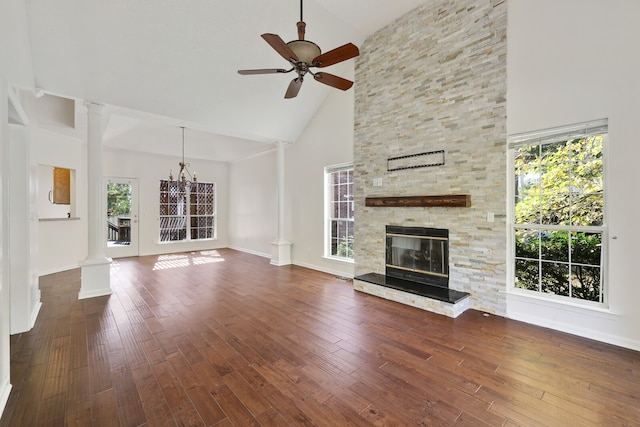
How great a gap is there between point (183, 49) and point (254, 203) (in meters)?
4.67

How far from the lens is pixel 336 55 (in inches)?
100.0

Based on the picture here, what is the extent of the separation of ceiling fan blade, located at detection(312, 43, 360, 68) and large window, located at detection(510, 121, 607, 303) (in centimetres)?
224

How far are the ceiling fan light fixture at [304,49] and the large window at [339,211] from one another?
2.83 meters

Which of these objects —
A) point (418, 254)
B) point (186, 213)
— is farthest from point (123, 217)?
point (418, 254)

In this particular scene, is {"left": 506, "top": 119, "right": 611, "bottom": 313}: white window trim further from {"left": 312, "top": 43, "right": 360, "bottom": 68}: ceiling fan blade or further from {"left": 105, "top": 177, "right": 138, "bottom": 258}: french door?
{"left": 105, "top": 177, "right": 138, "bottom": 258}: french door

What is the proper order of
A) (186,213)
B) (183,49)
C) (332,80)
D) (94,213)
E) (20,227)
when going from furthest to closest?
1. (186,213)
2. (94,213)
3. (183,49)
4. (332,80)
5. (20,227)

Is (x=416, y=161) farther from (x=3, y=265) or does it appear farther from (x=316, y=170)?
(x=3, y=265)

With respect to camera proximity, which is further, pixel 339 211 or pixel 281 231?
pixel 281 231

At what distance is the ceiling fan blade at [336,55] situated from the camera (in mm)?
2477

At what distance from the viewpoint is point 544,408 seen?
1.84m

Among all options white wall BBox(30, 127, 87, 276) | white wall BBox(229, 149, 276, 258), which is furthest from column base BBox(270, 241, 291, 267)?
white wall BBox(30, 127, 87, 276)

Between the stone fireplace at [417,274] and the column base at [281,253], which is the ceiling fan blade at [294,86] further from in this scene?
A: the column base at [281,253]

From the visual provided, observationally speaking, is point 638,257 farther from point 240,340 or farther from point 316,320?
point 240,340

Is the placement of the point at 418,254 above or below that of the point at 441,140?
below
